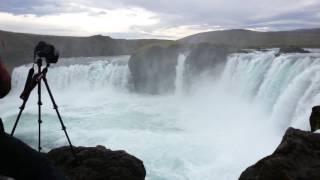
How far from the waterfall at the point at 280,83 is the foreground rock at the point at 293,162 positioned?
856cm

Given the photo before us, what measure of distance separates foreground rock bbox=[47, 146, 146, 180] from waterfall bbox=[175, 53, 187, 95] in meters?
26.4

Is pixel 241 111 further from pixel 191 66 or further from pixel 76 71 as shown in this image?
pixel 76 71

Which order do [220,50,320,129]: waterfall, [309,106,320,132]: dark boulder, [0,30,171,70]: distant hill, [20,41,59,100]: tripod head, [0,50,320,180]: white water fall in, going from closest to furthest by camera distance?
1. [20,41,59,100]: tripod head
2. [309,106,320,132]: dark boulder
3. [0,50,320,180]: white water
4. [220,50,320,129]: waterfall
5. [0,30,171,70]: distant hill

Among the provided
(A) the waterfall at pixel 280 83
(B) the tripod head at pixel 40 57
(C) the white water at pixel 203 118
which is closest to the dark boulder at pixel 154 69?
(C) the white water at pixel 203 118

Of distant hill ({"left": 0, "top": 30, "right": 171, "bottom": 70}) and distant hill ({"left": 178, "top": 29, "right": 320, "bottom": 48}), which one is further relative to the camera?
distant hill ({"left": 178, "top": 29, "right": 320, "bottom": 48})

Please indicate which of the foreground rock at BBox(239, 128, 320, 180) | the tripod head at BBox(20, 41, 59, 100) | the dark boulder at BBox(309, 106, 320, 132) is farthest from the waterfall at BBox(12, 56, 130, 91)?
the tripod head at BBox(20, 41, 59, 100)

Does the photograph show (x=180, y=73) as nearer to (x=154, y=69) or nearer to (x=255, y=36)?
(x=154, y=69)

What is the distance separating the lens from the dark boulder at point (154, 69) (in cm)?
3447

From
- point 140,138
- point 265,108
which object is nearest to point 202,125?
point 265,108

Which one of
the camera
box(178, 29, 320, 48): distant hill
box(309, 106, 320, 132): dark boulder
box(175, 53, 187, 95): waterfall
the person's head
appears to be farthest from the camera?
box(178, 29, 320, 48): distant hill

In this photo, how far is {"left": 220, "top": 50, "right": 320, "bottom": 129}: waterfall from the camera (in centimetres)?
1547

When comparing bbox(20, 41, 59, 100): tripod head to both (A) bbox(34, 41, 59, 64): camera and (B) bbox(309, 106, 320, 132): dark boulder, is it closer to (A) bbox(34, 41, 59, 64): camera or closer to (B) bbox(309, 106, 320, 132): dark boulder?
(A) bbox(34, 41, 59, 64): camera

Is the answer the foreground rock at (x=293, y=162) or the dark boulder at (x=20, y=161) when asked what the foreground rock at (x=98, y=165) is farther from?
the dark boulder at (x=20, y=161)

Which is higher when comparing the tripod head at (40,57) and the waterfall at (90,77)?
the tripod head at (40,57)
